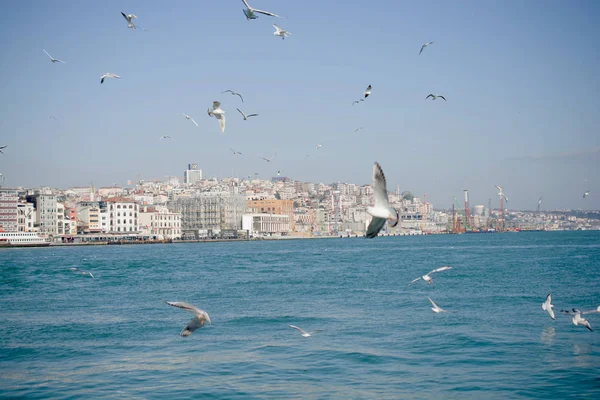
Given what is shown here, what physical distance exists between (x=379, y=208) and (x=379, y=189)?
0.46 feet


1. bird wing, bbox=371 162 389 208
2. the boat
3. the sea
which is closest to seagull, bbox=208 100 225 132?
the sea

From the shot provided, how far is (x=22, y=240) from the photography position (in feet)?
255

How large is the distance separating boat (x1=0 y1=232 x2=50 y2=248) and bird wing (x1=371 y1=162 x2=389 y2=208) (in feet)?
252

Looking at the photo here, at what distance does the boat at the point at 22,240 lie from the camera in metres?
76.6

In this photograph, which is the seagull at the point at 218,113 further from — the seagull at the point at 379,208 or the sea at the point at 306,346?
the seagull at the point at 379,208

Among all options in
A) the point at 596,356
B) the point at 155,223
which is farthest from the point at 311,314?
the point at 155,223

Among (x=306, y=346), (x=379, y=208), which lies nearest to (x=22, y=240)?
(x=306, y=346)

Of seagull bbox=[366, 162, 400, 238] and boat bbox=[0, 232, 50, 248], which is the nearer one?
seagull bbox=[366, 162, 400, 238]

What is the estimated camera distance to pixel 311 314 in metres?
15.5

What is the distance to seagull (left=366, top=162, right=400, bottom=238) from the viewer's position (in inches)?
202

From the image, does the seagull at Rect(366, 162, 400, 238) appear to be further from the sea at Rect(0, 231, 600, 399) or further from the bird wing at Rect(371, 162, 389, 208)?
the sea at Rect(0, 231, 600, 399)

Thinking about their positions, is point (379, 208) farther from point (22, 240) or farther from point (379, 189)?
point (22, 240)

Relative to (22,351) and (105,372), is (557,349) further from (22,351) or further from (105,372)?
(22,351)

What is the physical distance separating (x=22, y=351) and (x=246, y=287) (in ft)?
36.1
